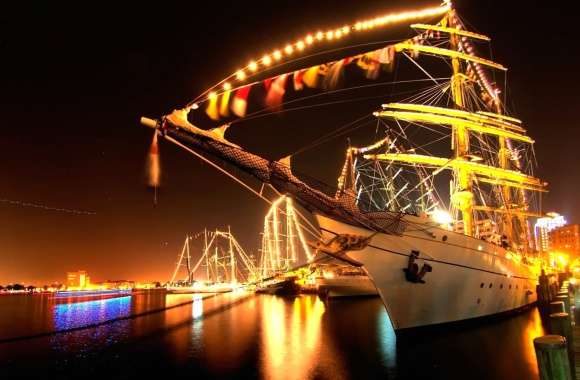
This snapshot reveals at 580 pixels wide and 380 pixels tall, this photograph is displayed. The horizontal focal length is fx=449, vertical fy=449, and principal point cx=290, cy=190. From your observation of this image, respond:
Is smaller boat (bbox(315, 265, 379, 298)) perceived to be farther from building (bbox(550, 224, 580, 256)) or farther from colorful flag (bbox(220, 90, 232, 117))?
building (bbox(550, 224, 580, 256))

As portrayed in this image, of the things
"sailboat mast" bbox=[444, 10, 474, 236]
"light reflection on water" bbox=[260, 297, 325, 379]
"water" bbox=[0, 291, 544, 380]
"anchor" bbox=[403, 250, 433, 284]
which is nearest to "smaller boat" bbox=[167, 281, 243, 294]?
"light reflection on water" bbox=[260, 297, 325, 379]

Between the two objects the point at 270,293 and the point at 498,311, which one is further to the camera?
the point at 270,293

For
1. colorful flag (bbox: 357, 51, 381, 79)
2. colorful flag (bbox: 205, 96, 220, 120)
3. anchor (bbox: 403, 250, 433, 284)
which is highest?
colorful flag (bbox: 357, 51, 381, 79)

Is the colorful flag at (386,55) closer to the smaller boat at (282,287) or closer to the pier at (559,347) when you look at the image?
the pier at (559,347)

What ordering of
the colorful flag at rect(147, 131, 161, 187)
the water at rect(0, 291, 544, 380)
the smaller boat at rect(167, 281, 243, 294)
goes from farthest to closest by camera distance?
the smaller boat at rect(167, 281, 243, 294) < the water at rect(0, 291, 544, 380) < the colorful flag at rect(147, 131, 161, 187)

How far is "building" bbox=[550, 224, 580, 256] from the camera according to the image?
151m

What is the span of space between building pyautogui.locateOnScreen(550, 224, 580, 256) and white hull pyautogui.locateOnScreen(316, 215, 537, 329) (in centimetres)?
14785

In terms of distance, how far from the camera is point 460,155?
2955 centimetres

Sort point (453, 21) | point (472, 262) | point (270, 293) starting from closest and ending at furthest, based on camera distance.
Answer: point (472, 262)
point (453, 21)
point (270, 293)

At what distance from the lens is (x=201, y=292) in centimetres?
11075

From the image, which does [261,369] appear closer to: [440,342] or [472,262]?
[440,342]

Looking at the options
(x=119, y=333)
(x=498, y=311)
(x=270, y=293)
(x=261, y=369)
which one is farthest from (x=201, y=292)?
(x=261, y=369)

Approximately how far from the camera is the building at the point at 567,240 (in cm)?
15138

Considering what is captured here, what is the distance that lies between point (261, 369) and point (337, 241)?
6.37 metres
